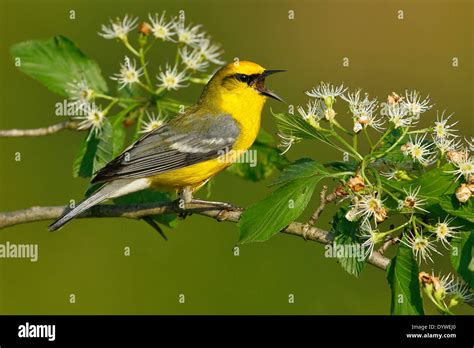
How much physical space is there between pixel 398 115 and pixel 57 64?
218 cm

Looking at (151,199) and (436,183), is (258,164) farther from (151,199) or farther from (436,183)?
(436,183)

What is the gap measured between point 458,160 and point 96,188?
224 centimetres

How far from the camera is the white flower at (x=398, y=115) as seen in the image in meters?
3.35

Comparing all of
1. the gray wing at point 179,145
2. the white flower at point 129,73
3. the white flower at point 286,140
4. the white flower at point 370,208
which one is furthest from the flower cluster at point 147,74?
the white flower at point 370,208

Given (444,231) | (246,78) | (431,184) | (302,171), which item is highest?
(246,78)

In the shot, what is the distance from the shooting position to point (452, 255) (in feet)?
10.2

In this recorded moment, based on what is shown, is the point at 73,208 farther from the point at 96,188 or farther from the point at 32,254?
the point at 32,254

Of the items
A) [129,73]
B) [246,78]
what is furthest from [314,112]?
[246,78]

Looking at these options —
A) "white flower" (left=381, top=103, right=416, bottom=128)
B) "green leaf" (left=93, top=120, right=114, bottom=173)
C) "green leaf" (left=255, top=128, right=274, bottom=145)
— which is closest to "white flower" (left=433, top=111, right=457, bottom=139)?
"white flower" (left=381, top=103, right=416, bottom=128)

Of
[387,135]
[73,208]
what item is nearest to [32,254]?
[73,208]

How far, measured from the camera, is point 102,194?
426 cm

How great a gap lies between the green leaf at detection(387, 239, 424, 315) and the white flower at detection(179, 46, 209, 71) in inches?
71.1

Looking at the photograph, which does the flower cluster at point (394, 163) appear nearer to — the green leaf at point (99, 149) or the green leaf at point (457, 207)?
the green leaf at point (457, 207)

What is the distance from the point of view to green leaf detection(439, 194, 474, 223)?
9.99 feet
